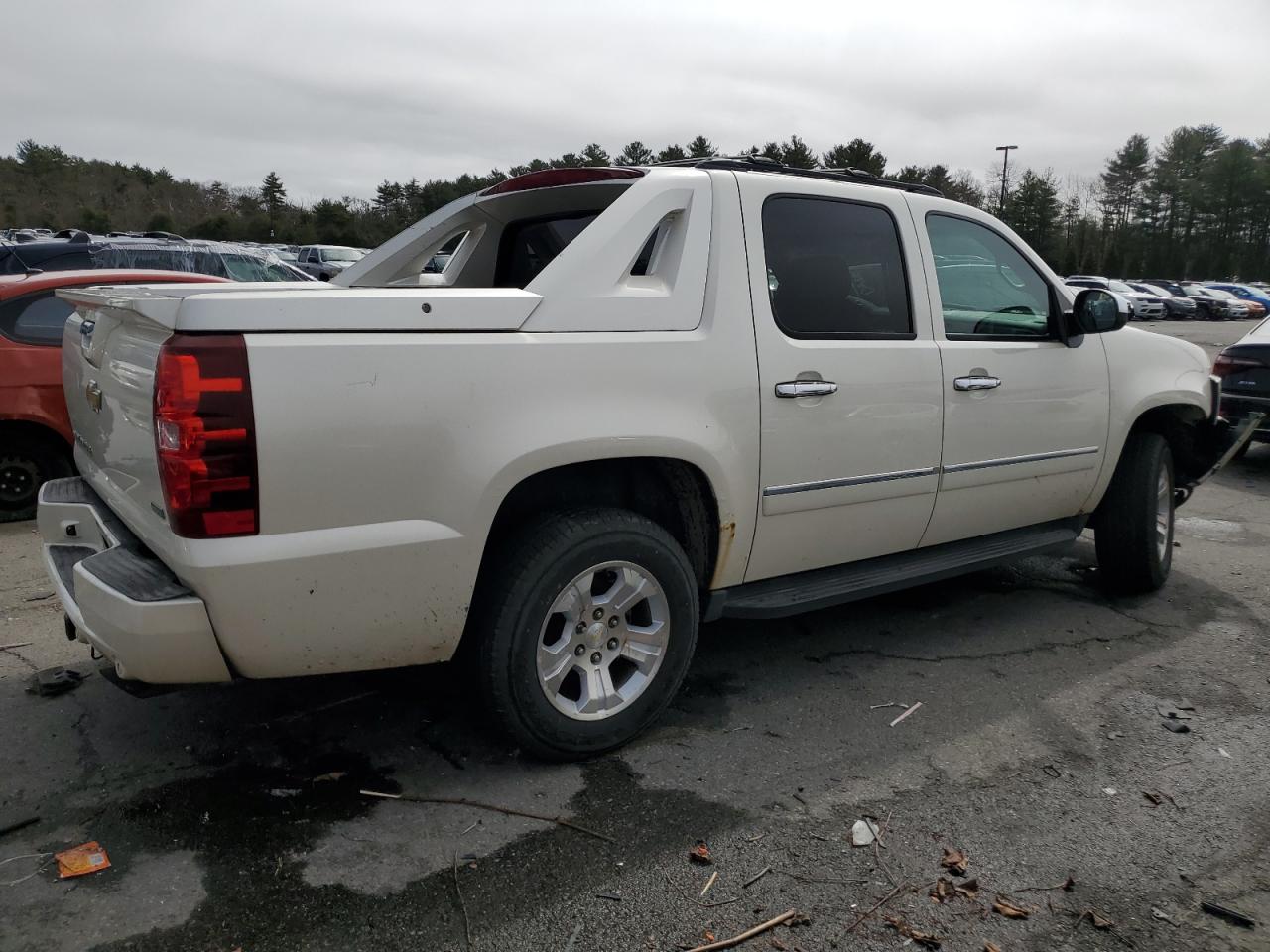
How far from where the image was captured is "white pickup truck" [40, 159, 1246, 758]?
8.09 feet

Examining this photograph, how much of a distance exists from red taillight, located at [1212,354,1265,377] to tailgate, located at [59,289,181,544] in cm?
897

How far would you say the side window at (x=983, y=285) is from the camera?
4031mm

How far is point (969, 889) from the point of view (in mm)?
2564

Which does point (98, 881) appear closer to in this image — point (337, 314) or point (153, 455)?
point (153, 455)

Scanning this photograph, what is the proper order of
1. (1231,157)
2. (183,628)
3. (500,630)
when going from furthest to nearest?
(1231,157) → (500,630) → (183,628)

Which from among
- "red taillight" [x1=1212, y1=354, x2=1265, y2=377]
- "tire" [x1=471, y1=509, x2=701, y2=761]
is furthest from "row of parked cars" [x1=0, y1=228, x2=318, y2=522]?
"red taillight" [x1=1212, y1=354, x2=1265, y2=377]

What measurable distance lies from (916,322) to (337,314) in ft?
7.74

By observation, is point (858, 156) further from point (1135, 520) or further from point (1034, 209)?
point (1135, 520)

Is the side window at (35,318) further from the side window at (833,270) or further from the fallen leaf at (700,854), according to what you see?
the fallen leaf at (700,854)

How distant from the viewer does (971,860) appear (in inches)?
106

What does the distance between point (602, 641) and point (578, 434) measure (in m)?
0.72

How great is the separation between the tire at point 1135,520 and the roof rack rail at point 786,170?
1.82 metres

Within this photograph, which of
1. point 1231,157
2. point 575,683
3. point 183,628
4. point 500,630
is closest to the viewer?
point 183,628

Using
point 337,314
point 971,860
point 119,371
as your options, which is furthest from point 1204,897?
point 119,371
